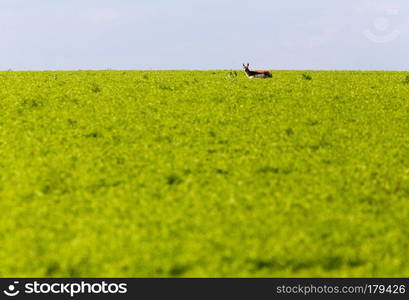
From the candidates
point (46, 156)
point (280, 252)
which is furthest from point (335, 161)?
point (46, 156)

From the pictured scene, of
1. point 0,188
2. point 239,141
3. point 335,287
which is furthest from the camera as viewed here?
point 239,141

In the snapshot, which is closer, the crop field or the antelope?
the crop field

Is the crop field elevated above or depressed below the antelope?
below

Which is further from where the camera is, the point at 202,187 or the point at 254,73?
the point at 254,73

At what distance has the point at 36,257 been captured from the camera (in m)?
11.2

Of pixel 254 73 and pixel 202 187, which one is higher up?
pixel 254 73

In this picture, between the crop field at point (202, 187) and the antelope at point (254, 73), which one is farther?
the antelope at point (254, 73)

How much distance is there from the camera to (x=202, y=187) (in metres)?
14.7

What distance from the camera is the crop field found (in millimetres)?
11203

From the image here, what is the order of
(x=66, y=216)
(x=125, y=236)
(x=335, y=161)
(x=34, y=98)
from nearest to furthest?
(x=125, y=236) < (x=66, y=216) < (x=335, y=161) < (x=34, y=98)

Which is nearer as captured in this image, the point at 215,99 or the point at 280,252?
the point at 280,252

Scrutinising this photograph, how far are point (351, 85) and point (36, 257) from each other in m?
25.1

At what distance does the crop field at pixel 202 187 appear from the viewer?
11203 mm

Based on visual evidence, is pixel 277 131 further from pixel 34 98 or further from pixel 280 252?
pixel 34 98
